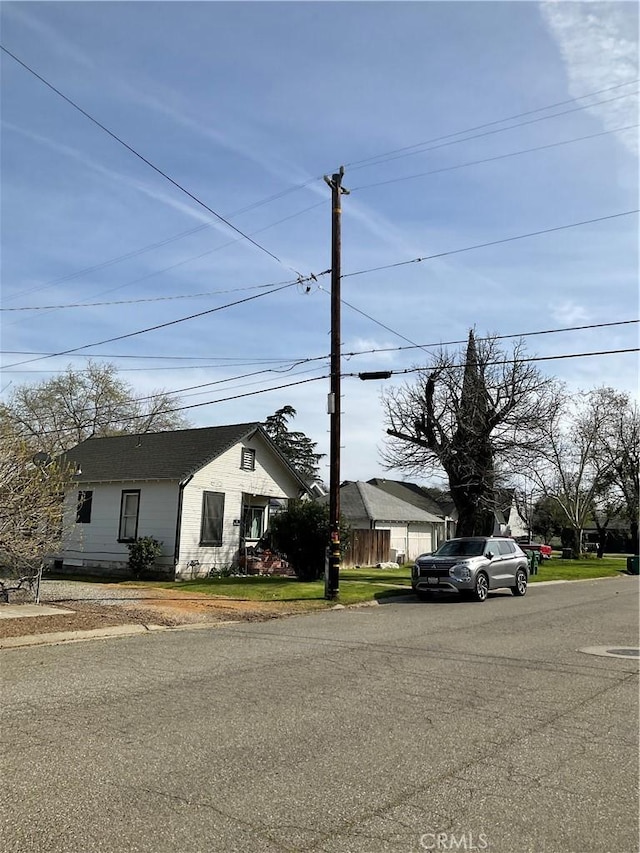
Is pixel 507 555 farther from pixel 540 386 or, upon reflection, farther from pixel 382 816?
pixel 382 816

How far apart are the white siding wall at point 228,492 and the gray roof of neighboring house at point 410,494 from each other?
89.8 feet

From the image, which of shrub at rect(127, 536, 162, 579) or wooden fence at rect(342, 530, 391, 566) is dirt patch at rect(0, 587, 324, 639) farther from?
wooden fence at rect(342, 530, 391, 566)

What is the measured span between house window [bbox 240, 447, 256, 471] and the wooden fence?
8.20 meters

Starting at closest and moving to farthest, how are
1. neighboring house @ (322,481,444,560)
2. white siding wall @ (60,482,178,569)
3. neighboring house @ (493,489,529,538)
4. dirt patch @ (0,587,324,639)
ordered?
1. dirt patch @ (0,587,324,639)
2. white siding wall @ (60,482,178,569)
3. neighboring house @ (493,489,529,538)
4. neighboring house @ (322,481,444,560)

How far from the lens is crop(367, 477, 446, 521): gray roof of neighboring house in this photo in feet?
180

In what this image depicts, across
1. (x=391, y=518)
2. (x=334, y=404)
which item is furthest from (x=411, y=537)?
(x=334, y=404)

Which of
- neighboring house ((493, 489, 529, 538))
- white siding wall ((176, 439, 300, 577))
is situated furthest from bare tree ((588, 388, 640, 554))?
white siding wall ((176, 439, 300, 577))

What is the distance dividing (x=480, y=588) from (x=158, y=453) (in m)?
13.2

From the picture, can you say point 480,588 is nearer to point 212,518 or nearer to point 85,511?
A: point 212,518

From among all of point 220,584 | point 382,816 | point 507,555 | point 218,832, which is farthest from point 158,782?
point 507,555

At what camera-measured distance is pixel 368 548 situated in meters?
35.4

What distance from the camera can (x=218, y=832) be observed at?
403 centimetres

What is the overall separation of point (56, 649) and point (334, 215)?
1366cm

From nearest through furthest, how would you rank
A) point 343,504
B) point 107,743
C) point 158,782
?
point 158,782 < point 107,743 < point 343,504
